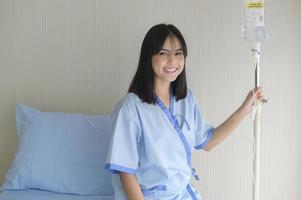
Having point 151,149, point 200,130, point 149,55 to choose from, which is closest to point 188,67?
point 200,130

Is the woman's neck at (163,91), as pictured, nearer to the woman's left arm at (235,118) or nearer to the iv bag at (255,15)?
the woman's left arm at (235,118)

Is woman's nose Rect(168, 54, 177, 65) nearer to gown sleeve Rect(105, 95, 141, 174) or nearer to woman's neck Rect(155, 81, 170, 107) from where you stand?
woman's neck Rect(155, 81, 170, 107)

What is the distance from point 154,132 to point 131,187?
0.23 metres

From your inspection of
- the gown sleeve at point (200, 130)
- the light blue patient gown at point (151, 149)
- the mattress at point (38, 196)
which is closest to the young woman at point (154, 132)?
the light blue patient gown at point (151, 149)

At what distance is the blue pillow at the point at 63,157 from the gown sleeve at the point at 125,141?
323 millimetres

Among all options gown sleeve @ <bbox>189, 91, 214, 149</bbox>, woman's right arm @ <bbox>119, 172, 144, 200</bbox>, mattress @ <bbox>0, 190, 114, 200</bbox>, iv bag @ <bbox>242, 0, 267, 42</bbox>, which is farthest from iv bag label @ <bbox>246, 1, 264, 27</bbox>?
mattress @ <bbox>0, 190, 114, 200</bbox>

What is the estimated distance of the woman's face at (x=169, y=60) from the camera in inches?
61.6

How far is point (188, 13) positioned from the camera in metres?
2.04

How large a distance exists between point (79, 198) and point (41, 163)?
0.83 feet

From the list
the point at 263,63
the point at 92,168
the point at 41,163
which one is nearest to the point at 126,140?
the point at 92,168

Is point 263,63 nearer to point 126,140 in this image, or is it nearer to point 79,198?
point 126,140

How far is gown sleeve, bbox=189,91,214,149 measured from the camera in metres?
1.75

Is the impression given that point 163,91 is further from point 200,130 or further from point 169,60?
point 200,130

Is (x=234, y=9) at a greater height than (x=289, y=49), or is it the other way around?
(x=234, y=9)
